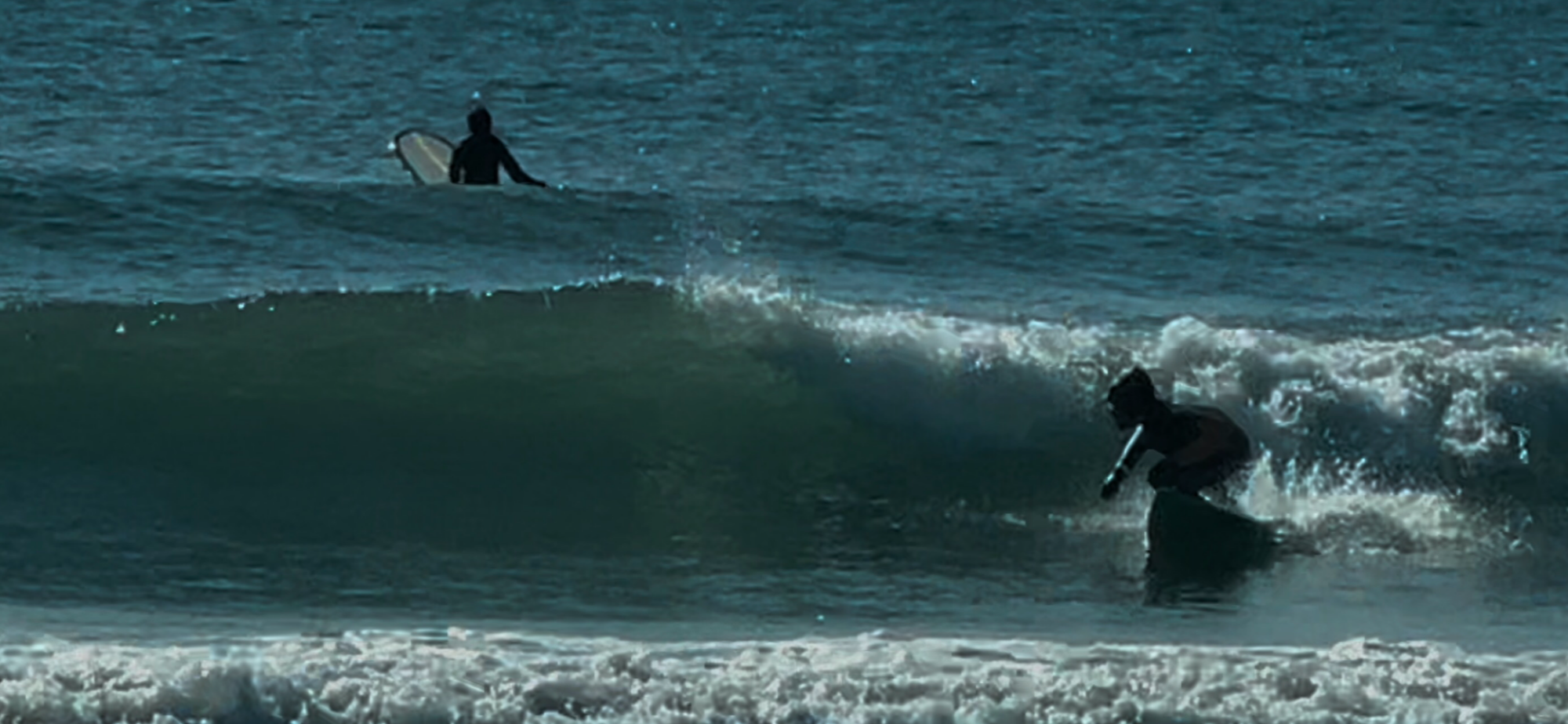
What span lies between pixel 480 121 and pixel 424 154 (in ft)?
6.19

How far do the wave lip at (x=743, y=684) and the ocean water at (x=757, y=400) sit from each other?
0.02 m

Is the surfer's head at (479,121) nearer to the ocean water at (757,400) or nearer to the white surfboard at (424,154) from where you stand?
the ocean water at (757,400)

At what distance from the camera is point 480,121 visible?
24.2 m

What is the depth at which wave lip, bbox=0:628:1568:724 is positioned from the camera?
1265cm

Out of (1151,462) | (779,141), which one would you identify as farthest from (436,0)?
(1151,462)

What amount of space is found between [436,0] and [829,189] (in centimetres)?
1288

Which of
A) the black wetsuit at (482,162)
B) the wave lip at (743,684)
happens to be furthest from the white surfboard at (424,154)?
the wave lip at (743,684)

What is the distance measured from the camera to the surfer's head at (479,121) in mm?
24172

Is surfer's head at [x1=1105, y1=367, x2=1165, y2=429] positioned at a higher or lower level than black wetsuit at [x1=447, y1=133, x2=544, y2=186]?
lower

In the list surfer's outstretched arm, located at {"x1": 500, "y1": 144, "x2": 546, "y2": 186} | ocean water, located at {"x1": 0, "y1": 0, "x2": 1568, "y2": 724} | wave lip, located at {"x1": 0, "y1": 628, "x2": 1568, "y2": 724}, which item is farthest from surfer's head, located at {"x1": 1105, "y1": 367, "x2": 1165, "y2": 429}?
surfer's outstretched arm, located at {"x1": 500, "y1": 144, "x2": 546, "y2": 186}

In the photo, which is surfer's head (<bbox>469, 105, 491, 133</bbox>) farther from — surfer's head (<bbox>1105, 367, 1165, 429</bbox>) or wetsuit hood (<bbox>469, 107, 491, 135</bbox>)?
surfer's head (<bbox>1105, 367, 1165, 429</bbox>)

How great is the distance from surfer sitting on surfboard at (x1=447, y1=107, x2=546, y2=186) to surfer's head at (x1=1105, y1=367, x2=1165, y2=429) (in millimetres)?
9904

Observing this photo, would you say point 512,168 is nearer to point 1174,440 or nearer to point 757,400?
point 757,400

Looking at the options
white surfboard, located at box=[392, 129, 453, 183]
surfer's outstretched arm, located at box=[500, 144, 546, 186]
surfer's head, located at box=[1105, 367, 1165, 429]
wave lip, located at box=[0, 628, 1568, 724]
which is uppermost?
white surfboard, located at box=[392, 129, 453, 183]
